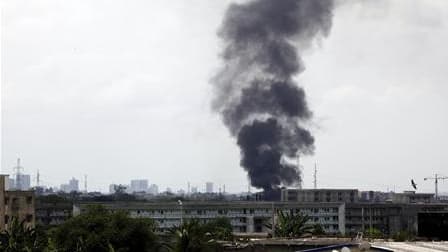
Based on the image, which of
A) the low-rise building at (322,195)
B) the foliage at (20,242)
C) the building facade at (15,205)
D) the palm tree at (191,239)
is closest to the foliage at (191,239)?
the palm tree at (191,239)

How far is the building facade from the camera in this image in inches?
3792

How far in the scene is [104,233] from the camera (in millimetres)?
60625

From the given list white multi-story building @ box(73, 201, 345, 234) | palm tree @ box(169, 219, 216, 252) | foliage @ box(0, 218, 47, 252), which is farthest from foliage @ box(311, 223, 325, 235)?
foliage @ box(0, 218, 47, 252)

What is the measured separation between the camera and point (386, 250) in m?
50.6

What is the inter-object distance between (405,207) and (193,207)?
41884mm

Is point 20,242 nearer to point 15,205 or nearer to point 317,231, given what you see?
point 15,205

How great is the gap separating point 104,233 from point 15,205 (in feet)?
139

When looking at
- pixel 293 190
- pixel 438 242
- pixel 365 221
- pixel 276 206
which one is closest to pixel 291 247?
pixel 438 242

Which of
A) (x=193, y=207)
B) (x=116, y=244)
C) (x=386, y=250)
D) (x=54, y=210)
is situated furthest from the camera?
(x=54, y=210)

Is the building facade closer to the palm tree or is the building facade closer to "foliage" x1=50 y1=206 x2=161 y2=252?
"foliage" x1=50 y1=206 x2=161 y2=252

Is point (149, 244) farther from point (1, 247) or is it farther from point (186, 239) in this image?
point (186, 239)

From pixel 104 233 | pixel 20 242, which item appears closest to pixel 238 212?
pixel 104 233

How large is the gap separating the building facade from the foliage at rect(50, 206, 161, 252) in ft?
114

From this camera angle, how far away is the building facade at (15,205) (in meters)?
96.3
